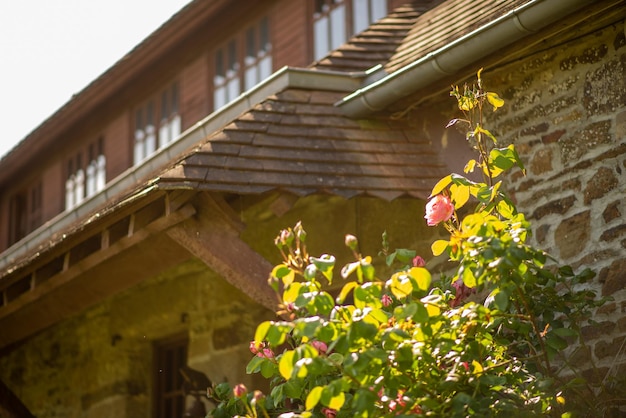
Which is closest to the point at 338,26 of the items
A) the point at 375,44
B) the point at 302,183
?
the point at 375,44

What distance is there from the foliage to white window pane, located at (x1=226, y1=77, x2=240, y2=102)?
5.65 m

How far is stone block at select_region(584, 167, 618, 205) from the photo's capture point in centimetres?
535

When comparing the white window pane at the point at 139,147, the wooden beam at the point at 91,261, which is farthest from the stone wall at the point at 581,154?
the white window pane at the point at 139,147

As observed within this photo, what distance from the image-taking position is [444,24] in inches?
271

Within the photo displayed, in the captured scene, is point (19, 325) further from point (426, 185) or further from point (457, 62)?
point (457, 62)

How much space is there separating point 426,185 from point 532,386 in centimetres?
222

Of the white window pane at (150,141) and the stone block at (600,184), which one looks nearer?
the stone block at (600,184)

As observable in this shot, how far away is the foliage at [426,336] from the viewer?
3.67 m

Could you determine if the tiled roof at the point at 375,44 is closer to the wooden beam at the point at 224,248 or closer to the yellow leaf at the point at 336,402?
the wooden beam at the point at 224,248

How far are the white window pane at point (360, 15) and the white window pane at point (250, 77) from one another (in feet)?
4.31

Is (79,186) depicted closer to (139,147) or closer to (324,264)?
(139,147)

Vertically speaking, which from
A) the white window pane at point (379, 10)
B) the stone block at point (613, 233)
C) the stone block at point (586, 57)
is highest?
the white window pane at point (379, 10)

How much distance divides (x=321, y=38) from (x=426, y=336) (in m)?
5.78

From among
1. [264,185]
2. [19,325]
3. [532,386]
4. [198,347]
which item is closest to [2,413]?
[19,325]
